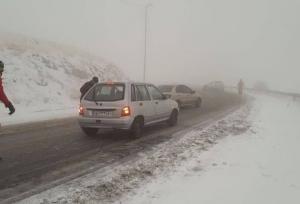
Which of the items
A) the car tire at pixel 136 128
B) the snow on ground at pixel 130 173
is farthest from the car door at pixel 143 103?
the snow on ground at pixel 130 173

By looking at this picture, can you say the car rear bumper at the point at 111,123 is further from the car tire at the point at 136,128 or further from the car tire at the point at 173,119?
the car tire at the point at 173,119

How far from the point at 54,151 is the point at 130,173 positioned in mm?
2833

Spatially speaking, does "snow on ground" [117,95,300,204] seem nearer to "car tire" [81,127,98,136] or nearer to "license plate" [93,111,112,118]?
"license plate" [93,111,112,118]

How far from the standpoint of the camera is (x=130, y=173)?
26.0 feet

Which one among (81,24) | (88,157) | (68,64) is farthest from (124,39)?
(88,157)

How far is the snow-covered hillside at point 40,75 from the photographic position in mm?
23322

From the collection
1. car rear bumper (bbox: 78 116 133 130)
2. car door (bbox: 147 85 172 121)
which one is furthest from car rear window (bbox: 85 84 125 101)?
car door (bbox: 147 85 172 121)

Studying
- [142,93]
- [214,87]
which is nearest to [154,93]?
[142,93]

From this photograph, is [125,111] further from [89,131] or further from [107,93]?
[89,131]

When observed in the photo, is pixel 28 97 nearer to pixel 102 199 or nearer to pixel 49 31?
pixel 102 199

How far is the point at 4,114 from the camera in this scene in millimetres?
18500

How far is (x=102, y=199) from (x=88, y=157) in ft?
10.3

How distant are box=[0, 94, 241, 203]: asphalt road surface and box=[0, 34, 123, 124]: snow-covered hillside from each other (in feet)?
12.7

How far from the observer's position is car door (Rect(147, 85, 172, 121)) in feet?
44.4
